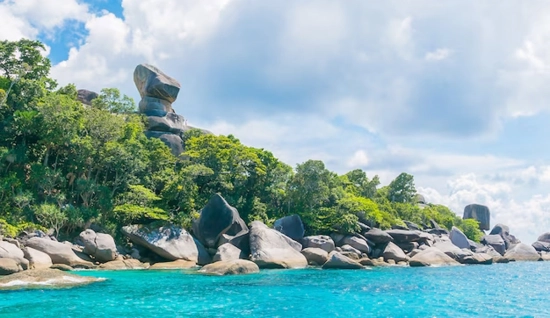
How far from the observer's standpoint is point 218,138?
38.0 m

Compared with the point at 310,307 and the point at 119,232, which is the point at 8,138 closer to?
the point at 119,232

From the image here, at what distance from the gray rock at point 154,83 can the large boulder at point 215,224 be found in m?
24.4

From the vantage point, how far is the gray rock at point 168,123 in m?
48.0

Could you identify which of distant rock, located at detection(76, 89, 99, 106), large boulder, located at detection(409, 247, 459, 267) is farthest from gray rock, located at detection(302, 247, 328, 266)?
distant rock, located at detection(76, 89, 99, 106)

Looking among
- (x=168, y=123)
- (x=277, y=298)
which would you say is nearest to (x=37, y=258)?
(x=277, y=298)

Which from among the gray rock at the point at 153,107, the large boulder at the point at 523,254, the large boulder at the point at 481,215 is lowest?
the large boulder at the point at 523,254

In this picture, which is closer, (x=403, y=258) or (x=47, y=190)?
(x=47, y=190)

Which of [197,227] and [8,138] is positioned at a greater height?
[8,138]

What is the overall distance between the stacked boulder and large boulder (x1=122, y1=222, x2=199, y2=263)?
1829cm

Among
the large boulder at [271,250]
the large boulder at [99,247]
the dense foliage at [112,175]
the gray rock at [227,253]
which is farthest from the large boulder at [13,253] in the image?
the large boulder at [271,250]

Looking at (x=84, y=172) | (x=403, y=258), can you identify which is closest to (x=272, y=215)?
(x=403, y=258)

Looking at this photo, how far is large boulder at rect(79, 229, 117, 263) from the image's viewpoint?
86.3ft

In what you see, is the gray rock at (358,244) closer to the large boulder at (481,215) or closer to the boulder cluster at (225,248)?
the boulder cluster at (225,248)

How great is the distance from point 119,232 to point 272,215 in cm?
1277
